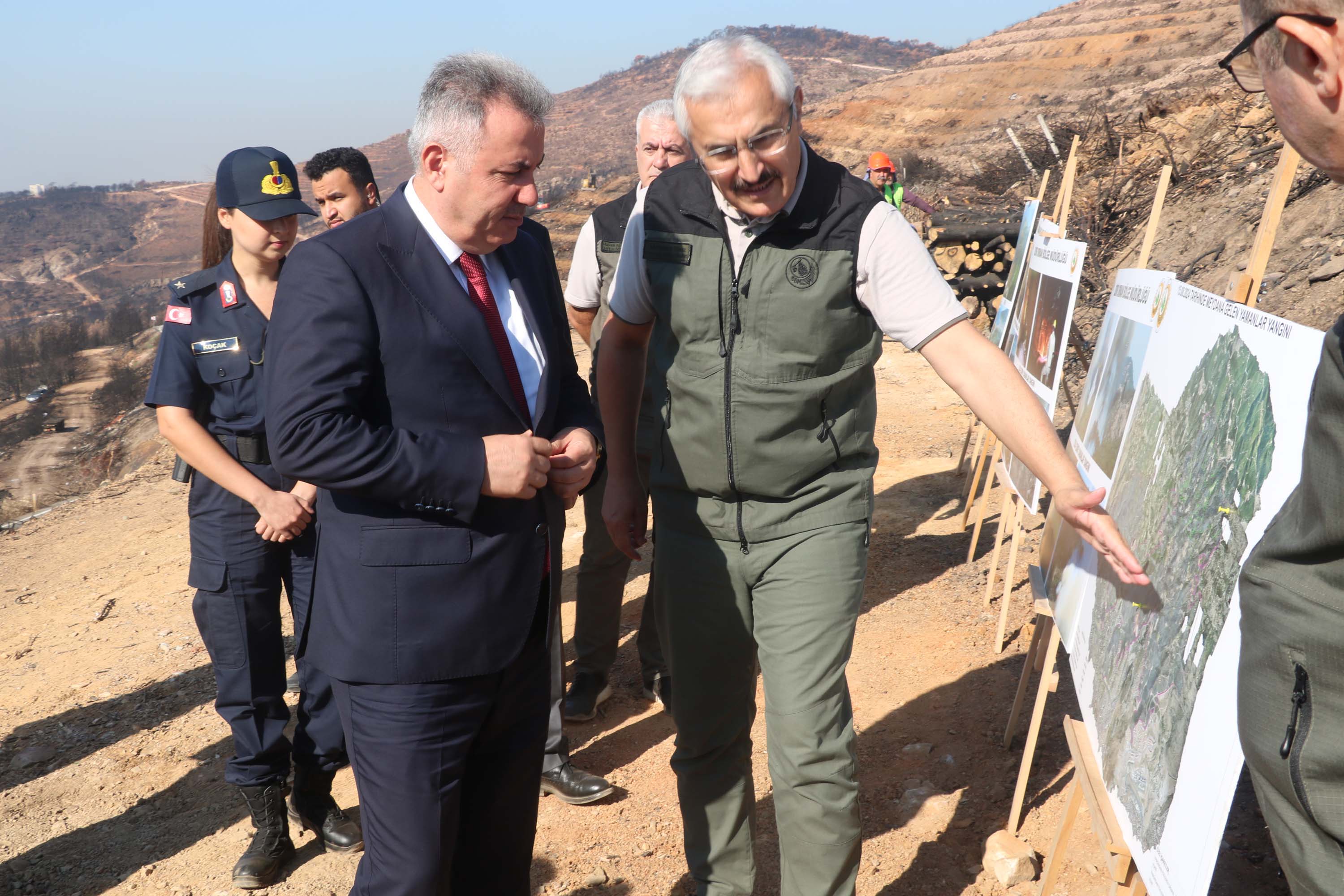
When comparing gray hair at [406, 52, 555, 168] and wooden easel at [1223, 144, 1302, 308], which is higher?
gray hair at [406, 52, 555, 168]

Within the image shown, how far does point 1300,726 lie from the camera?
1096 mm

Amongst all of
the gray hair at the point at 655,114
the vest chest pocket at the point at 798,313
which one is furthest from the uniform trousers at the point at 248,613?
the gray hair at the point at 655,114

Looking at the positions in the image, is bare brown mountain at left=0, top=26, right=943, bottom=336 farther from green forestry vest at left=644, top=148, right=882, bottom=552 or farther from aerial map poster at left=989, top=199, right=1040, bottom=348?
green forestry vest at left=644, top=148, right=882, bottom=552

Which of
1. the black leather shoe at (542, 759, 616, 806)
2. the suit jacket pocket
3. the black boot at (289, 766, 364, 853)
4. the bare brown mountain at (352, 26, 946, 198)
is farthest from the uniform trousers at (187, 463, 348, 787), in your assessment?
the bare brown mountain at (352, 26, 946, 198)

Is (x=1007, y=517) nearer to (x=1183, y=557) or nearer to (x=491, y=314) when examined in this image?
(x=1183, y=557)

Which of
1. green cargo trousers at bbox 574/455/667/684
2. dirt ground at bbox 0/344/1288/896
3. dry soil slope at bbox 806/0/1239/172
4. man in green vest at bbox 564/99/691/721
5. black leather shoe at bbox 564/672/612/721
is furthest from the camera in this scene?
dry soil slope at bbox 806/0/1239/172

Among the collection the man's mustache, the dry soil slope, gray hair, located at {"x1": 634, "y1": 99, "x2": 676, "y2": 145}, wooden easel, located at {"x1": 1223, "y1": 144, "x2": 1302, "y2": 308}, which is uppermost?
the dry soil slope

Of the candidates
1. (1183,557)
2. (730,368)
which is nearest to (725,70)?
(730,368)

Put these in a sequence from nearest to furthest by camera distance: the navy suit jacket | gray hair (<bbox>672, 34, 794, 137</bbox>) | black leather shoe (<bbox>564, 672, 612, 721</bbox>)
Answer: the navy suit jacket, gray hair (<bbox>672, 34, 794, 137</bbox>), black leather shoe (<bbox>564, 672, 612, 721</bbox>)

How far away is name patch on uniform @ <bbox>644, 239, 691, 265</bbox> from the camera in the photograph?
7.59ft

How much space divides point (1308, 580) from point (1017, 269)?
4.41 meters

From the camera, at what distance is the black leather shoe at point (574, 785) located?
3.38 m

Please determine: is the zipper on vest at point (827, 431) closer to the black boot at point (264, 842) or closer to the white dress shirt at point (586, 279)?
the white dress shirt at point (586, 279)

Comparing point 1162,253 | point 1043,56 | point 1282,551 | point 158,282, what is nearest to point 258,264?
point 1282,551
